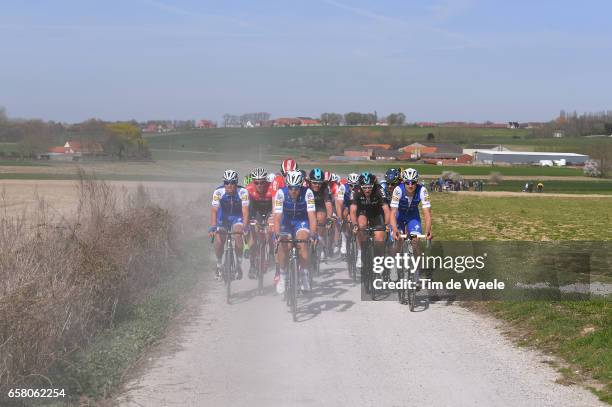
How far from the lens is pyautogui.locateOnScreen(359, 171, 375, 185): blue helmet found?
42.2 ft

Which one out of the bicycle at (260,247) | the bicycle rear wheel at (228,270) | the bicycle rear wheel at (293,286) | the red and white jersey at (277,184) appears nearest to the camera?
the bicycle rear wheel at (293,286)

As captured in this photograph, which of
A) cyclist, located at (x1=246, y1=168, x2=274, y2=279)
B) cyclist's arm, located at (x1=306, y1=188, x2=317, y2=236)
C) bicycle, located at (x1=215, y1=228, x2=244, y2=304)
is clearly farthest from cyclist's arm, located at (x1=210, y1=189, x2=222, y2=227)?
cyclist's arm, located at (x1=306, y1=188, x2=317, y2=236)

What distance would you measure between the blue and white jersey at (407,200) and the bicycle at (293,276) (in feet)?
5.52

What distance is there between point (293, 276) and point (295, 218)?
3.98 feet

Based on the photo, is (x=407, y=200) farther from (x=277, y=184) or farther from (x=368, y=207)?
(x=277, y=184)

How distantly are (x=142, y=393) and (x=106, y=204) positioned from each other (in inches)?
296

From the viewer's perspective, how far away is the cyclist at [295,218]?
1080cm

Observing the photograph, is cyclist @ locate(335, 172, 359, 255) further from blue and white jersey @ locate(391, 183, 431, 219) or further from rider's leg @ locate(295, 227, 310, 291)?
rider's leg @ locate(295, 227, 310, 291)

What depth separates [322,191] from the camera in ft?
49.7

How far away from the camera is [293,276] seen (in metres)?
10.3

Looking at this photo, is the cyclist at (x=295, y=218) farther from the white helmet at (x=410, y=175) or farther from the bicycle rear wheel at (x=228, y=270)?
the white helmet at (x=410, y=175)

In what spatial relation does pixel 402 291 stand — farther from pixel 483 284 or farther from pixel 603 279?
pixel 603 279

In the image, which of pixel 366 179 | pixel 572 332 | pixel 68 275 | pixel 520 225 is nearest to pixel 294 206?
pixel 366 179

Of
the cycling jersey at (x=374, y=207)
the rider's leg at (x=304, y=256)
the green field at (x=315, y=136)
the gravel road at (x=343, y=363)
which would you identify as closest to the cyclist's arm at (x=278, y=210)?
the rider's leg at (x=304, y=256)
